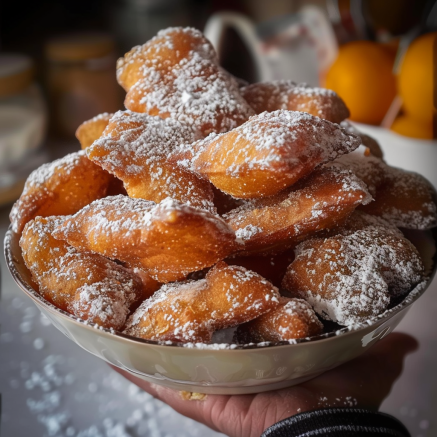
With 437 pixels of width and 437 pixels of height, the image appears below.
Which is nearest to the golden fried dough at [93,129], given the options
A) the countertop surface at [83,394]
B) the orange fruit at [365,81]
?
the countertop surface at [83,394]

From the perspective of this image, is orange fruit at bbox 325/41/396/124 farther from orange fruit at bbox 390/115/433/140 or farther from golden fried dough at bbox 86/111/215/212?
golden fried dough at bbox 86/111/215/212

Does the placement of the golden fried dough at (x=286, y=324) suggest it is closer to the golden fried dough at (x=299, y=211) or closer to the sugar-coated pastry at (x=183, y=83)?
the golden fried dough at (x=299, y=211)

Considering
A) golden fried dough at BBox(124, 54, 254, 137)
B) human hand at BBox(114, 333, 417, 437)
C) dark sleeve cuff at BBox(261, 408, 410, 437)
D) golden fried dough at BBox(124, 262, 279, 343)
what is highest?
golden fried dough at BBox(124, 54, 254, 137)

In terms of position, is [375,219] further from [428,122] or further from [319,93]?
[428,122]

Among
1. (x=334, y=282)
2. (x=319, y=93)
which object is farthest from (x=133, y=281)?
(x=319, y=93)

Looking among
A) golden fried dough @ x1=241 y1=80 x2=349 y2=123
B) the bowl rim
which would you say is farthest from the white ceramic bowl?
golden fried dough @ x1=241 y1=80 x2=349 y2=123

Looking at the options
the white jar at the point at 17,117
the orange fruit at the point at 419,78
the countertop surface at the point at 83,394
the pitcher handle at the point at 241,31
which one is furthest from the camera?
the pitcher handle at the point at 241,31
